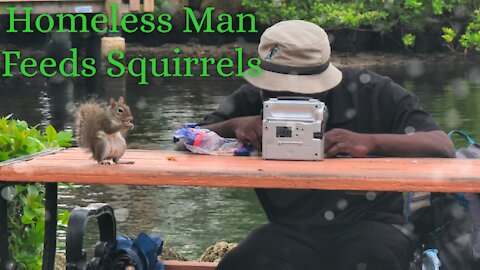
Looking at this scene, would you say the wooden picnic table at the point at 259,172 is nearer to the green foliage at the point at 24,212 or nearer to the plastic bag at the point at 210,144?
the plastic bag at the point at 210,144

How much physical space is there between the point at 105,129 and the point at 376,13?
24.4 metres

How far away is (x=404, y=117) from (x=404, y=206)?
1.27 feet

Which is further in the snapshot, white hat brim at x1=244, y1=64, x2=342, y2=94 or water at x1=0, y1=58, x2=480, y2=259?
water at x1=0, y1=58, x2=480, y2=259

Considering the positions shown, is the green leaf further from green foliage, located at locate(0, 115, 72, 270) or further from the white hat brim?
the white hat brim

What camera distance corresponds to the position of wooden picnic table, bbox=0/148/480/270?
3.50 meters

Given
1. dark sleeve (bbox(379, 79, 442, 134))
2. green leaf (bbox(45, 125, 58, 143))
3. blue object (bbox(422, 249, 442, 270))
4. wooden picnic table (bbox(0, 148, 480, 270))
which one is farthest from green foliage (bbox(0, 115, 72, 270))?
blue object (bbox(422, 249, 442, 270))

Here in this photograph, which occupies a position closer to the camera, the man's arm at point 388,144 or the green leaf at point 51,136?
the man's arm at point 388,144

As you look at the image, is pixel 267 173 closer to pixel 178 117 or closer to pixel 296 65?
pixel 296 65

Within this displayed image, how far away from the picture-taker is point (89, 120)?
3.84 metres

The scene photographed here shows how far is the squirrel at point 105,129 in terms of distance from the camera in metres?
3.79

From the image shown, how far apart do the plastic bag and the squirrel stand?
0.31 metres

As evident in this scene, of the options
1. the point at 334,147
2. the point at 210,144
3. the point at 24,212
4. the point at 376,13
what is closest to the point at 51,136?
the point at 24,212

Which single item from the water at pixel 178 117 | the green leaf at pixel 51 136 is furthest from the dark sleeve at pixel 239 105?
the water at pixel 178 117

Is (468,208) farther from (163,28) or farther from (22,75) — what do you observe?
(163,28)
